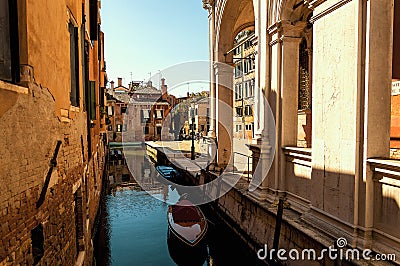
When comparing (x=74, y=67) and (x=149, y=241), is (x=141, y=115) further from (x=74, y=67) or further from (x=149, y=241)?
(x=74, y=67)

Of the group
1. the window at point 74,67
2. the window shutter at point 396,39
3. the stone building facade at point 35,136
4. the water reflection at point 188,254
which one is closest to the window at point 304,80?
the window shutter at point 396,39

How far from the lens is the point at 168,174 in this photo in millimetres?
18359

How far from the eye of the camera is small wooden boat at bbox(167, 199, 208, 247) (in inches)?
319

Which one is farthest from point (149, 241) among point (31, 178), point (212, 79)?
point (31, 178)

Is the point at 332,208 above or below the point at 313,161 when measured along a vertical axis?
below

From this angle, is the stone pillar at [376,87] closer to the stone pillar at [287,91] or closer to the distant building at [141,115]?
the stone pillar at [287,91]

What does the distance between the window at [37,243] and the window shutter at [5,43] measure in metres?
1.60

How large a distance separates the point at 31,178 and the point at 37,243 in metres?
Result: 0.84

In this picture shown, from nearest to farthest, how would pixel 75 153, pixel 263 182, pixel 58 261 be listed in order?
pixel 58 261 → pixel 75 153 → pixel 263 182

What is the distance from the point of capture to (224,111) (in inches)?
435

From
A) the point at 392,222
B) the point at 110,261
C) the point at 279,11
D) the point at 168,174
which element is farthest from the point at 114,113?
the point at 392,222

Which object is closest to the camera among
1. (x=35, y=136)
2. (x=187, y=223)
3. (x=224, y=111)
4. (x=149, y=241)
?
(x=35, y=136)

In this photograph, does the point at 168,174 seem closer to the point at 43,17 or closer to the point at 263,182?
the point at 263,182

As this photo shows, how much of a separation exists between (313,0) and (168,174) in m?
14.6
